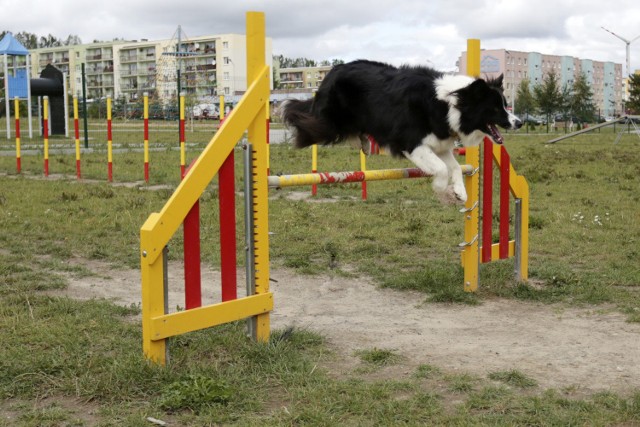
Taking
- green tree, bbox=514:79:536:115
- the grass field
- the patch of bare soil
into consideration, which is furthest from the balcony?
the patch of bare soil

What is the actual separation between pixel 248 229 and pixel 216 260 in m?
2.59

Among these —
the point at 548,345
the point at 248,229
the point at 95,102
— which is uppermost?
the point at 95,102

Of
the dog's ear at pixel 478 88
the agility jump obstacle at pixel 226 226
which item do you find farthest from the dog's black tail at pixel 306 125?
the dog's ear at pixel 478 88

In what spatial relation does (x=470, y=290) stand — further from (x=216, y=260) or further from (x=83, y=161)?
(x=83, y=161)

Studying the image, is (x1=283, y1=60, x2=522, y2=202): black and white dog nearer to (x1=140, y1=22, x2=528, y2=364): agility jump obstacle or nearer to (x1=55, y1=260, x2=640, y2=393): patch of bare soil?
(x1=140, y1=22, x2=528, y2=364): agility jump obstacle

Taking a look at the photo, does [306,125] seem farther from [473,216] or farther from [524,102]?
[524,102]

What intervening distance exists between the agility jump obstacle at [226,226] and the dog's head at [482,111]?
932mm

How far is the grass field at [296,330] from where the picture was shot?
11.4ft

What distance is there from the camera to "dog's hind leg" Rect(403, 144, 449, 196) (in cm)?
511

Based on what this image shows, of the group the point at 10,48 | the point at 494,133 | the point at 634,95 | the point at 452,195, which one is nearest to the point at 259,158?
the point at 452,195

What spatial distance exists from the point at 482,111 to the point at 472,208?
1.03 meters

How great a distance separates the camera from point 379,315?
527 centimetres

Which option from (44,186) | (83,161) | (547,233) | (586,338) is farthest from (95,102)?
(586,338)

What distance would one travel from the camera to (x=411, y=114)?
202 inches
